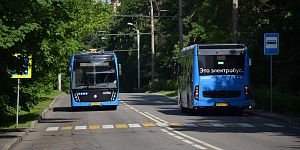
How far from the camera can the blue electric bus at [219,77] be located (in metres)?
24.1

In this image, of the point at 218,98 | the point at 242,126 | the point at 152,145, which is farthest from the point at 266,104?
the point at 152,145

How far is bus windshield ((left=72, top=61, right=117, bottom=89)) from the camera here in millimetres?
31031

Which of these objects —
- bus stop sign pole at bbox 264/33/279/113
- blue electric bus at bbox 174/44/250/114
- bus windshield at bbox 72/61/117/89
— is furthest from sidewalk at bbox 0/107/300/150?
bus windshield at bbox 72/61/117/89

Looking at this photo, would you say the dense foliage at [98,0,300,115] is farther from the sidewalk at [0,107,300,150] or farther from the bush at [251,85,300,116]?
the sidewalk at [0,107,300,150]

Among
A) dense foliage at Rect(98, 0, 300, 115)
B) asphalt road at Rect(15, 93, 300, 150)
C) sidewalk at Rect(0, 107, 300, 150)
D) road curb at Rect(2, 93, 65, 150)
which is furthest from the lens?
dense foliage at Rect(98, 0, 300, 115)

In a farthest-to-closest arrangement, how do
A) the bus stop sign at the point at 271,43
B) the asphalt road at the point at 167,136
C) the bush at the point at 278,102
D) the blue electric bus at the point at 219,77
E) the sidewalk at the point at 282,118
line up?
the bus stop sign at the point at 271,43 < the blue electric bus at the point at 219,77 < the bush at the point at 278,102 < the sidewalk at the point at 282,118 < the asphalt road at the point at 167,136

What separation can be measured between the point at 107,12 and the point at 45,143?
3005 cm

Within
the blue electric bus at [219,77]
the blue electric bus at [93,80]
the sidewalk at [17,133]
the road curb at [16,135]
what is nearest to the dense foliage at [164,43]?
the blue electric bus at [93,80]

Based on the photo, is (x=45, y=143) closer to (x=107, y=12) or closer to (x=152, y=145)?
(x=152, y=145)

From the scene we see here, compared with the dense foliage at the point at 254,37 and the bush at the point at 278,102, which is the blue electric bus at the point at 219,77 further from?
the dense foliage at the point at 254,37

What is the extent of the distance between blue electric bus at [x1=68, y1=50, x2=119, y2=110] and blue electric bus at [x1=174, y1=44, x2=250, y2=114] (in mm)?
7706

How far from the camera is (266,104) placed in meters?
26.2

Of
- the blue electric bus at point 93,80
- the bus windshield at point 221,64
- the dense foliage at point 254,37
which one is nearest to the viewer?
the bus windshield at point 221,64

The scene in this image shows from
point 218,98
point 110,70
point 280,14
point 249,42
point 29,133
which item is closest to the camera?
point 29,133
